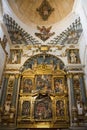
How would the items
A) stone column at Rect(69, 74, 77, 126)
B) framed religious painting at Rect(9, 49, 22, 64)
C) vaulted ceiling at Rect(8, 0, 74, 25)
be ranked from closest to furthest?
1. stone column at Rect(69, 74, 77, 126)
2. framed religious painting at Rect(9, 49, 22, 64)
3. vaulted ceiling at Rect(8, 0, 74, 25)

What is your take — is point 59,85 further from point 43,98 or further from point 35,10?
point 35,10

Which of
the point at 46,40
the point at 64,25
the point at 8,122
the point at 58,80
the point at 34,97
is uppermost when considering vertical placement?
the point at 64,25

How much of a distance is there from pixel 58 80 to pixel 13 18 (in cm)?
571

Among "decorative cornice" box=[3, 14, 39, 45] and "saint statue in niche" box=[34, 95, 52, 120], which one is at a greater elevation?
"decorative cornice" box=[3, 14, 39, 45]

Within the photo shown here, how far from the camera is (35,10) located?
15.3 metres

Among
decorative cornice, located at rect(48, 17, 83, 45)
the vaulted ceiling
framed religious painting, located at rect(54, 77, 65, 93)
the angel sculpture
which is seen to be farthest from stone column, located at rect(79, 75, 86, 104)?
the vaulted ceiling

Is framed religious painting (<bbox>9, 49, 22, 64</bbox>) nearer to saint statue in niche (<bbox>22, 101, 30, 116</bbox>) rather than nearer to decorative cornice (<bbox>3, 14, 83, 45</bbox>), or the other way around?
decorative cornice (<bbox>3, 14, 83, 45</bbox>)

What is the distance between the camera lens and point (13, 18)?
547 inches

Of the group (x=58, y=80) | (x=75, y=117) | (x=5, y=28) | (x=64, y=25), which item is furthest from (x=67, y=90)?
(x=5, y=28)

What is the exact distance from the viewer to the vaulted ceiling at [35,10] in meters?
14.4

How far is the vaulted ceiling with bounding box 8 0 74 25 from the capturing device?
14.4m

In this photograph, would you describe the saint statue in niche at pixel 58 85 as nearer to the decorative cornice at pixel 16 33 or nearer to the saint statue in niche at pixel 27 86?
the saint statue in niche at pixel 27 86

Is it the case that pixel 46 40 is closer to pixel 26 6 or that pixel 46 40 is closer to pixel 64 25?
pixel 64 25

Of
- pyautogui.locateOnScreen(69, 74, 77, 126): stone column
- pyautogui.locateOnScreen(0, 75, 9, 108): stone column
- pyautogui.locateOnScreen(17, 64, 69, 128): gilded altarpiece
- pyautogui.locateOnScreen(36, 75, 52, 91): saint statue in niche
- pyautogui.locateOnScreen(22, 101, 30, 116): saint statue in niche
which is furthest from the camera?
pyautogui.locateOnScreen(36, 75, 52, 91): saint statue in niche
